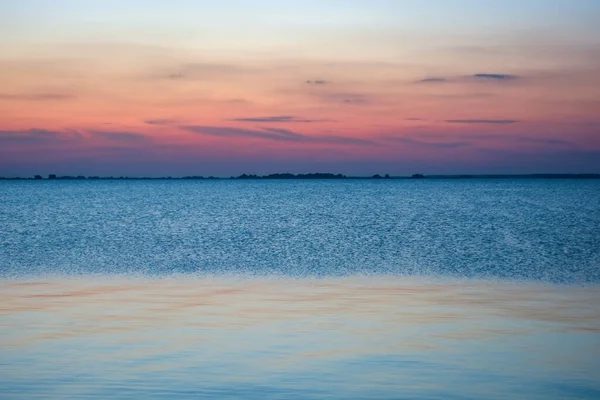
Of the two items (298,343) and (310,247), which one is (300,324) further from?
(310,247)

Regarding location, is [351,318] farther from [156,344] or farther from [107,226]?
[107,226]

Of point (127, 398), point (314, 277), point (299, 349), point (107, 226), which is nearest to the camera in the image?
point (127, 398)

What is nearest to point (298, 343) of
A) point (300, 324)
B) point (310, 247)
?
point (300, 324)

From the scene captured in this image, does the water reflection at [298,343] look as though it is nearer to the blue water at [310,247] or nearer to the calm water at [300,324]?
the calm water at [300,324]

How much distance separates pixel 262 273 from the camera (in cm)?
2702

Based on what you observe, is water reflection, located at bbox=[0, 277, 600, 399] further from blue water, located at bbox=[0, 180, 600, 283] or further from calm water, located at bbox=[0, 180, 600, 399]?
blue water, located at bbox=[0, 180, 600, 283]

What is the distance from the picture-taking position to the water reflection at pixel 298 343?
38.4ft

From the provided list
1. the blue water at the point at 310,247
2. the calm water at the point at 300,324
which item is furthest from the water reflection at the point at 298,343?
the blue water at the point at 310,247

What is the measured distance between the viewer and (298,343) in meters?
14.5

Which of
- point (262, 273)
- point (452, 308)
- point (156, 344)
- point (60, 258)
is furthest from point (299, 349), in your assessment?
point (60, 258)

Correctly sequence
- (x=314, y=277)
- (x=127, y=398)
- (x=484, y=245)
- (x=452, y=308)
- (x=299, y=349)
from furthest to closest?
(x=484, y=245)
(x=314, y=277)
(x=452, y=308)
(x=299, y=349)
(x=127, y=398)

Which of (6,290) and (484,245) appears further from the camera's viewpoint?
(484,245)

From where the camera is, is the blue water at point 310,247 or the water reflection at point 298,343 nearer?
the water reflection at point 298,343

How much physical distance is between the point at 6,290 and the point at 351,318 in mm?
9992
